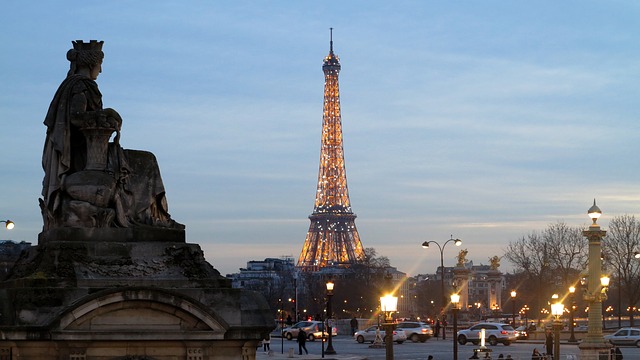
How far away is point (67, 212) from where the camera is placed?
21766 mm

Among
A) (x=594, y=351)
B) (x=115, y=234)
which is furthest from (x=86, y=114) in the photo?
(x=594, y=351)

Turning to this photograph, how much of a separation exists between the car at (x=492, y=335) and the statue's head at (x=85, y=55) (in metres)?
52.0

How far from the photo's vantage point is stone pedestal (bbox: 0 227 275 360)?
20.6m

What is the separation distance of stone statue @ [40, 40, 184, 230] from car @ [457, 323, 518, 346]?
5186 centimetres

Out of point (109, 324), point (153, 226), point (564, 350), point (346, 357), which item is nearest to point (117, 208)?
point (153, 226)

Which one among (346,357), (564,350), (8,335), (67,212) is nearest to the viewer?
(8,335)

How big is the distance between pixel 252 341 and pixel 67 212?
11.9 feet

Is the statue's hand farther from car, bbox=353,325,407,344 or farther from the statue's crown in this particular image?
car, bbox=353,325,407,344

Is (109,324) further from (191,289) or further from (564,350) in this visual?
(564,350)

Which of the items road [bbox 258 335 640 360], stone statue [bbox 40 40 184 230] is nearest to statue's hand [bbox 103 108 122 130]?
stone statue [bbox 40 40 184 230]

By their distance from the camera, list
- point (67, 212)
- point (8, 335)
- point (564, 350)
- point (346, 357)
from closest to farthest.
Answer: point (8, 335) < point (67, 212) < point (346, 357) < point (564, 350)

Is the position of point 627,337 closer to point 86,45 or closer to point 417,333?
point 417,333

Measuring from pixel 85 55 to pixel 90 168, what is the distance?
6.80 feet

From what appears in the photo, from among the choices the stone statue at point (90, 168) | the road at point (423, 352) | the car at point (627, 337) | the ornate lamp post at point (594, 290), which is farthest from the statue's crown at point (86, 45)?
the car at point (627, 337)
